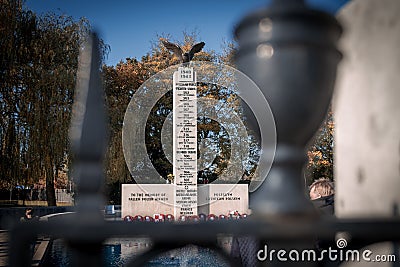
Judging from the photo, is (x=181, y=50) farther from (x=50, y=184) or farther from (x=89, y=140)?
(x=89, y=140)

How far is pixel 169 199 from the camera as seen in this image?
1422 centimetres

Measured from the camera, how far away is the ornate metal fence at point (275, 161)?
651mm

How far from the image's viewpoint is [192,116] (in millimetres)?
12672

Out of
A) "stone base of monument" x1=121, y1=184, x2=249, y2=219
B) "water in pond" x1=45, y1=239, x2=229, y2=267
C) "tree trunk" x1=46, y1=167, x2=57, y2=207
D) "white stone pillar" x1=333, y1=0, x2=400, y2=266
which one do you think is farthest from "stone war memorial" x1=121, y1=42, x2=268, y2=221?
"white stone pillar" x1=333, y1=0, x2=400, y2=266

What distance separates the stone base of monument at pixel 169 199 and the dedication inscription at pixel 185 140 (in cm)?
57

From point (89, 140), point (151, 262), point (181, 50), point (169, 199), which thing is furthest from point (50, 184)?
point (89, 140)

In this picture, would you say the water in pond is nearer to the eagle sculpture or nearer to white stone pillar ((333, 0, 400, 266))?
the eagle sculpture

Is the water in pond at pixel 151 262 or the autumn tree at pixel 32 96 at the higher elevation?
the autumn tree at pixel 32 96

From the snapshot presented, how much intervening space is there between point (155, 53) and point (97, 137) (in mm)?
26076

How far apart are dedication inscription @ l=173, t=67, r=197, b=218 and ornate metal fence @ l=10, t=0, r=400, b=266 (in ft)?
39.0

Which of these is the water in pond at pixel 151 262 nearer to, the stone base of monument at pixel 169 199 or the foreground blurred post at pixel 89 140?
the stone base of monument at pixel 169 199

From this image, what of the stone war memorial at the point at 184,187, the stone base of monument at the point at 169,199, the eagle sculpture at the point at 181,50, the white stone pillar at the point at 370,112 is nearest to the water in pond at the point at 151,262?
the stone war memorial at the point at 184,187

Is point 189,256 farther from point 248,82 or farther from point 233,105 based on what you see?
point 233,105

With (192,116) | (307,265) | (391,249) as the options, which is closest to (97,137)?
(307,265)
